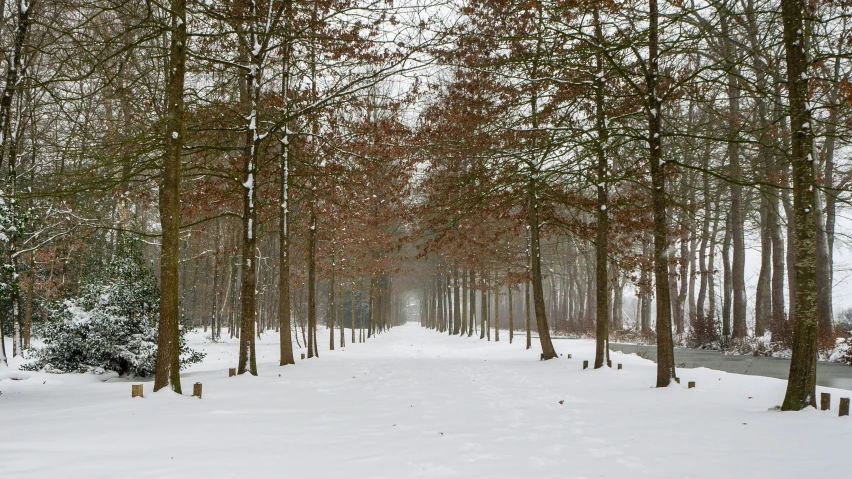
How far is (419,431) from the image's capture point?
724cm

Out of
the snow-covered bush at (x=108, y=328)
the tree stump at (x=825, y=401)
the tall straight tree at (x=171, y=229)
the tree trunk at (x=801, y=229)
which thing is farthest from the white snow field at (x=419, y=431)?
the snow-covered bush at (x=108, y=328)

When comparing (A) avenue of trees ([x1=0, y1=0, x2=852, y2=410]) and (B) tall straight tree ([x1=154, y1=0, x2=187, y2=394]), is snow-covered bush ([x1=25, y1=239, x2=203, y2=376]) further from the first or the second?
(B) tall straight tree ([x1=154, y1=0, x2=187, y2=394])

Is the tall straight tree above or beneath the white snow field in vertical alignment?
above

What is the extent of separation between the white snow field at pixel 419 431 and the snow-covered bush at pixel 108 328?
1.31m

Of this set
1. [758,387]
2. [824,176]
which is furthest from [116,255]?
[824,176]

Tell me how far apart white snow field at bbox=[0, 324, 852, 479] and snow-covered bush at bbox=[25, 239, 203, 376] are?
4.30 feet

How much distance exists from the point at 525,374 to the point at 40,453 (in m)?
11.3

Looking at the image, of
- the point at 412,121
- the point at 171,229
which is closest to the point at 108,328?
the point at 171,229

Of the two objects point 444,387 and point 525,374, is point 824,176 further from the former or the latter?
point 444,387

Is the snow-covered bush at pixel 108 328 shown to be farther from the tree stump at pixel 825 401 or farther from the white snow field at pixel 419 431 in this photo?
the tree stump at pixel 825 401

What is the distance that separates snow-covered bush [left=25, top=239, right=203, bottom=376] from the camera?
43.7 feet

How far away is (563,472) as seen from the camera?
5398mm

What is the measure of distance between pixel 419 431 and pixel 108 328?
981cm

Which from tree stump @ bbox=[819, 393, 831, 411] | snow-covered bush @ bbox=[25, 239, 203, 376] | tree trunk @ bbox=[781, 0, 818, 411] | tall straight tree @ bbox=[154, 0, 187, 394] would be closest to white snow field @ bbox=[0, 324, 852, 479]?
tree stump @ bbox=[819, 393, 831, 411]
